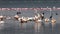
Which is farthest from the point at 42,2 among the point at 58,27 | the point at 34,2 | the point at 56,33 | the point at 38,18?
the point at 56,33

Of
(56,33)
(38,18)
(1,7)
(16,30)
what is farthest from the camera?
(1,7)

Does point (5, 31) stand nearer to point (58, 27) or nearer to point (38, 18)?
point (58, 27)

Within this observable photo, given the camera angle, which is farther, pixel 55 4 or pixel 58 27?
pixel 55 4

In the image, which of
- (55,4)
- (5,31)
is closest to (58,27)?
(5,31)

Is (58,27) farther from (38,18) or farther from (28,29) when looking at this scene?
(38,18)

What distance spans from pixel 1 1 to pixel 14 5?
3018 millimetres

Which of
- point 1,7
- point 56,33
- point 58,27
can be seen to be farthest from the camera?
point 1,7

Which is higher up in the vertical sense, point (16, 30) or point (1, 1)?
point (1, 1)

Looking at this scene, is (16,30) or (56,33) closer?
(56,33)

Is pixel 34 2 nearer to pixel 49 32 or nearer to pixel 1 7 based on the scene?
pixel 1 7

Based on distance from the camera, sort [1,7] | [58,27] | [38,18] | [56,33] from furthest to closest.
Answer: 1. [1,7]
2. [38,18]
3. [58,27]
4. [56,33]

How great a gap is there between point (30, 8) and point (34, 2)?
2599 mm

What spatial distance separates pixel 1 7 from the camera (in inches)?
3969

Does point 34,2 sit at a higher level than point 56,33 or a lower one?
higher
